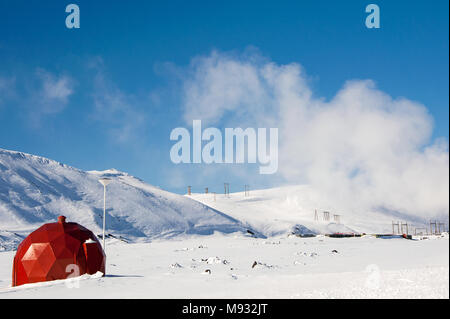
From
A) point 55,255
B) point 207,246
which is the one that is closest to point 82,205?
point 207,246

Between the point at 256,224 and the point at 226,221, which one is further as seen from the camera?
the point at 256,224

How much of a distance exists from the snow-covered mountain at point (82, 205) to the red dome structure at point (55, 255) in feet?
121

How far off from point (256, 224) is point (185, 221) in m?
21.2

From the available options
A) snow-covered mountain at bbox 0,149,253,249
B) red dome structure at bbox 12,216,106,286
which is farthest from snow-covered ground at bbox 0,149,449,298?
red dome structure at bbox 12,216,106,286

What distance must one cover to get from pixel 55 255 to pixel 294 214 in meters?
113

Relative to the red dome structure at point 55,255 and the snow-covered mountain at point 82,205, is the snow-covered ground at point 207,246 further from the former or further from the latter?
the red dome structure at point 55,255

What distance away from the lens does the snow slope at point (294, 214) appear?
93.5 meters

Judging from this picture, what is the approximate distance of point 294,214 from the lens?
406 feet

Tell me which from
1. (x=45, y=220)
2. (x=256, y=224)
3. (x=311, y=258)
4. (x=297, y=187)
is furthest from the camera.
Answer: (x=297, y=187)

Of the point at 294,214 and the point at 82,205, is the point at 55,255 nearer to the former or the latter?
the point at 82,205

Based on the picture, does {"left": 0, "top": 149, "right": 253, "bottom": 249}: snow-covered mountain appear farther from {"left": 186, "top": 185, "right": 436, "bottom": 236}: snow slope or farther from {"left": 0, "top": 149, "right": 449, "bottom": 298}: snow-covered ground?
{"left": 186, "top": 185, "right": 436, "bottom": 236}: snow slope
